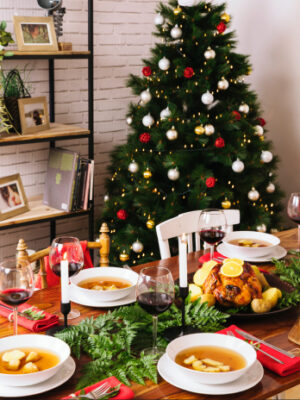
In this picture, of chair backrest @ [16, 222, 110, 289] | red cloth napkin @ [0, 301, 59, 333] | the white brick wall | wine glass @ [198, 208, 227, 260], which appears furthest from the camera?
the white brick wall

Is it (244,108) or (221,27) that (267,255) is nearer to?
(244,108)

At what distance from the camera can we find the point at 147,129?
318cm

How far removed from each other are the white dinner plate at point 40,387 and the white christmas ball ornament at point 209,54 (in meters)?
2.09

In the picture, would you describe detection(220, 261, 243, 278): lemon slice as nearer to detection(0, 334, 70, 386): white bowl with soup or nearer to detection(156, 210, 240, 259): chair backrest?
detection(0, 334, 70, 386): white bowl with soup

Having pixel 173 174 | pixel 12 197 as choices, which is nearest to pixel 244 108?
pixel 173 174

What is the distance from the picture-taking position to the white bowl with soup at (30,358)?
3.85 ft

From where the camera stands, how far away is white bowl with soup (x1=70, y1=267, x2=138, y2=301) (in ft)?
5.36

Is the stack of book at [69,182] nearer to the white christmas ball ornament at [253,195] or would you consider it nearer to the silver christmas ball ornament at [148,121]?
the silver christmas ball ornament at [148,121]

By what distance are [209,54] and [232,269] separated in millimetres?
1687

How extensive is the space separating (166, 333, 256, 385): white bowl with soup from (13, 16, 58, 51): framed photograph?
2015 mm

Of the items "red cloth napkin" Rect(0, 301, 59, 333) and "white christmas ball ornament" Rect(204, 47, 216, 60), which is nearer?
"red cloth napkin" Rect(0, 301, 59, 333)

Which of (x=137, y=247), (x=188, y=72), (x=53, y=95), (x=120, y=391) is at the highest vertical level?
(x=188, y=72)

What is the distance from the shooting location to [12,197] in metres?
3.03

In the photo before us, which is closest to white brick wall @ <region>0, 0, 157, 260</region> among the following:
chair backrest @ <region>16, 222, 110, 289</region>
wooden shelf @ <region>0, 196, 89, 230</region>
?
wooden shelf @ <region>0, 196, 89, 230</region>
